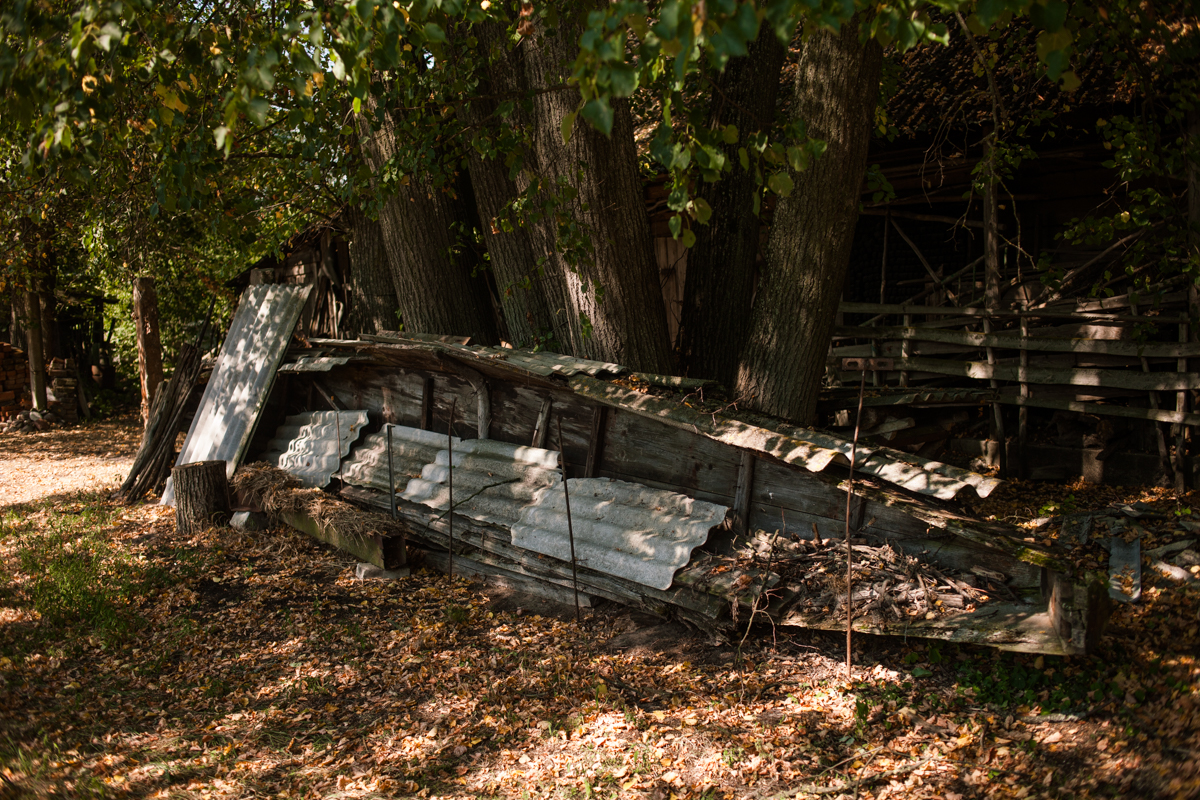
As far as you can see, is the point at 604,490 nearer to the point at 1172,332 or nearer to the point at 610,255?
the point at 610,255

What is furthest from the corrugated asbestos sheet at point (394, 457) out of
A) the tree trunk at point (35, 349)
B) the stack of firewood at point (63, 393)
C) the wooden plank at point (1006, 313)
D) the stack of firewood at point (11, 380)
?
the stack of firewood at point (11, 380)

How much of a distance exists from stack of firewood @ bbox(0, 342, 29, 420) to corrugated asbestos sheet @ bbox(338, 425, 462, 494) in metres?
12.3

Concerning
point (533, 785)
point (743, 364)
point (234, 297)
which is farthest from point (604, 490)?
point (234, 297)

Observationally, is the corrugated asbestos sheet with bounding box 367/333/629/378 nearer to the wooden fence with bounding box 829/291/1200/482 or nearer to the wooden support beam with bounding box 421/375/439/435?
the wooden support beam with bounding box 421/375/439/435

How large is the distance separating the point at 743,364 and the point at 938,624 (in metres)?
2.14

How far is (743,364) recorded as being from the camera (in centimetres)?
532

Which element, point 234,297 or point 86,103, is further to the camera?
point 234,297

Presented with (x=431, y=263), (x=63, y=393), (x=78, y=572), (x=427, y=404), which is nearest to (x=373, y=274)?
(x=431, y=263)

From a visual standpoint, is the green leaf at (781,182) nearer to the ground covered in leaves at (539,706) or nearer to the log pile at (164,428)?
the ground covered in leaves at (539,706)

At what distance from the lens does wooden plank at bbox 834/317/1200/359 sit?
6.98 metres

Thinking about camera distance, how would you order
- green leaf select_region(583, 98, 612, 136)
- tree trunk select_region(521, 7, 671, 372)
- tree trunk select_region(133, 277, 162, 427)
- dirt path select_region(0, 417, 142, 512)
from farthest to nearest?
tree trunk select_region(133, 277, 162, 427) → dirt path select_region(0, 417, 142, 512) → tree trunk select_region(521, 7, 671, 372) → green leaf select_region(583, 98, 612, 136)

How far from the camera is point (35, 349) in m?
14.4

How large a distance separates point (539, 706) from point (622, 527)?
49.1 inches

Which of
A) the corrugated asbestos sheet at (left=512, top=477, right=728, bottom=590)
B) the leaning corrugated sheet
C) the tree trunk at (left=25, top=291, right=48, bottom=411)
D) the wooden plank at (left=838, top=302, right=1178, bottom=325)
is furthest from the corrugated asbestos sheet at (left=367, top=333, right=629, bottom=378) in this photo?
the tree trunk at (left=25, top=291, right=48, bottom=411)
